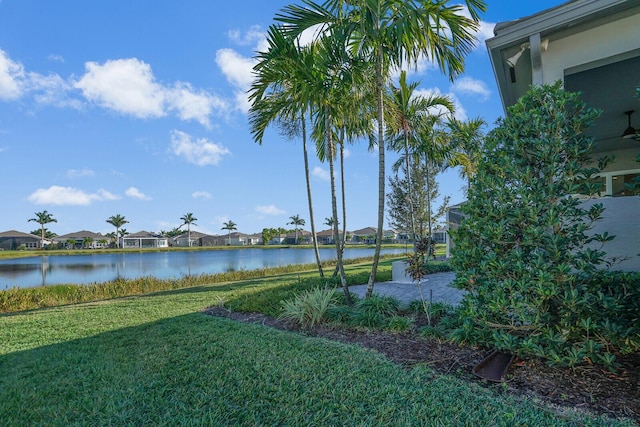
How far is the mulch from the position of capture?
2.52 meters

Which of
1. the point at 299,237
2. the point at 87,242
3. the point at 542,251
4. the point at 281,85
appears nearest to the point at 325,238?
the point at 299,237

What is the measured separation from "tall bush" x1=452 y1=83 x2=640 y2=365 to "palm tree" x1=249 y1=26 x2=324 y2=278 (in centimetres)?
355

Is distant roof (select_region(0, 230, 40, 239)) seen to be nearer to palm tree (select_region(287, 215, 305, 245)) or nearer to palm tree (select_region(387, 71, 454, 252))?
palm tree (select_region(287, 215, 305, 245))

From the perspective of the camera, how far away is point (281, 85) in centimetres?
693

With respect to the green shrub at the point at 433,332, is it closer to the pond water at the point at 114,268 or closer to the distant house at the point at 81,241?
the pond water at the point at 114,268

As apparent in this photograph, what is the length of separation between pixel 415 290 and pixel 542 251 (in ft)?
17.9

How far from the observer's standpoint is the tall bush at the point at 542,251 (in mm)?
2951

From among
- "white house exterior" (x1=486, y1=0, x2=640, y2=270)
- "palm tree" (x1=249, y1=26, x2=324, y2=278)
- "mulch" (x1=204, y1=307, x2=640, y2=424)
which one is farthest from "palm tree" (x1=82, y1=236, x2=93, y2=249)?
"white house exterior" (x1=486, y1=0, x2=640, y2=270)

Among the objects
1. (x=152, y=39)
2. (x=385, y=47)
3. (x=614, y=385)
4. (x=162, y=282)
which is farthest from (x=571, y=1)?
(x=162, y=282)

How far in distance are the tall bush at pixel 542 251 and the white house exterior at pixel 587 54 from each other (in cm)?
53

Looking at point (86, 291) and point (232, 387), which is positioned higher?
point (232, 387)

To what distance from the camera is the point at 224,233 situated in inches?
3546

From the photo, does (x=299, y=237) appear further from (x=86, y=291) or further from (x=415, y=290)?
(x=415, y=290)

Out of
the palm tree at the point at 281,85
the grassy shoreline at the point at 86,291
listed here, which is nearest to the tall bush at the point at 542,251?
the palm tree at the point at 281,85
